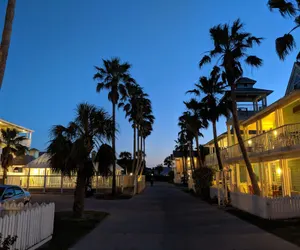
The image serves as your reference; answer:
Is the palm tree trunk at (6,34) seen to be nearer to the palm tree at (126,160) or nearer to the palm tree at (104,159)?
the palm tree at (104,159)

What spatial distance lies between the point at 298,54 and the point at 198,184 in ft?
59.1

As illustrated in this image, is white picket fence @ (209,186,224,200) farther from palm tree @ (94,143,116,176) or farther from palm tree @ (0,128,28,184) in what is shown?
palm tree @ (0,128,28,184)

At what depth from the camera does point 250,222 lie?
12570 mm

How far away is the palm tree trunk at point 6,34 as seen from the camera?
283 inches

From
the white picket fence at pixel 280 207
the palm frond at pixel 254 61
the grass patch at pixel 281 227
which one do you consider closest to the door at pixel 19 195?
the grass patch at pixel 281 227

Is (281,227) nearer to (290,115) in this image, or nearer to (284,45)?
(284,45)

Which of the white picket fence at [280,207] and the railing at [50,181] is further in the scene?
the railing at [50,181]

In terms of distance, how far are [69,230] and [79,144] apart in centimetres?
383

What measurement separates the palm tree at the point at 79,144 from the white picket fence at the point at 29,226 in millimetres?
3732

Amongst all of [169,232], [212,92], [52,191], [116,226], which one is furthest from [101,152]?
[52,191]

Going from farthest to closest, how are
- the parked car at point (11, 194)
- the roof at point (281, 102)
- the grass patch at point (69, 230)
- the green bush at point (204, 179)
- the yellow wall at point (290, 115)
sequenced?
1. the green bush at point (204, 179)
2. the yellow wall at point (290, 115)
3. the roof at point (281, 102)
4. the parked car at point (11, 194)
5. the grass patch at point (69, 230)

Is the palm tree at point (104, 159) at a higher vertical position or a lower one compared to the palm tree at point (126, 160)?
lower

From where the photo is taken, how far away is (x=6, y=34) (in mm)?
7617

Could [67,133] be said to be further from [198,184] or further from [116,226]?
[198,184]
